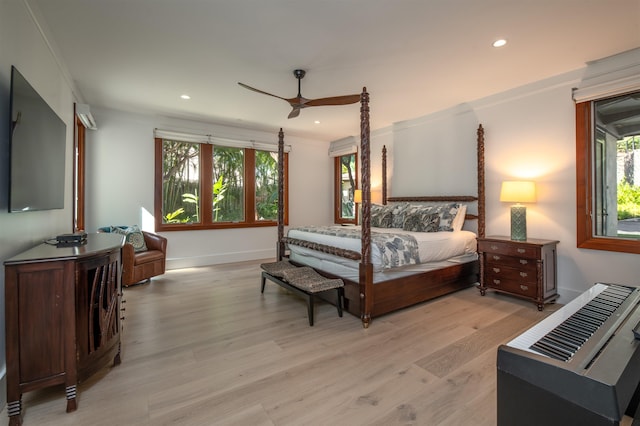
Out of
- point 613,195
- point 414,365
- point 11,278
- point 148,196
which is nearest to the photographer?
point 11,278

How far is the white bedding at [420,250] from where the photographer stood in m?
3.04

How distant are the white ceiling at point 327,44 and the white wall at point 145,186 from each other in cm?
72

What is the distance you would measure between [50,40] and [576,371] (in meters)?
4.06

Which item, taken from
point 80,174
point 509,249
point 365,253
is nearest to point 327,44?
point 365,253

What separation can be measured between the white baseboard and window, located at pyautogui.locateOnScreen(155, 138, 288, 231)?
542 millimetres

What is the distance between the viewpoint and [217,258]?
A: 552 centimetres

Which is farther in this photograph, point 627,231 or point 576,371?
point 627,231

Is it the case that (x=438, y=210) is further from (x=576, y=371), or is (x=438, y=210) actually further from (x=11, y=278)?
(x=11, y=278)

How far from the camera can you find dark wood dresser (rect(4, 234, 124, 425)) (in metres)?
1.55

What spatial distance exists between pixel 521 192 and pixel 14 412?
452 centimetres

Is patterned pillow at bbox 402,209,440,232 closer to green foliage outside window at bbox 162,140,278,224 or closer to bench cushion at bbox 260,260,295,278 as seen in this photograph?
bench cushion at bbox 260,260,295,278

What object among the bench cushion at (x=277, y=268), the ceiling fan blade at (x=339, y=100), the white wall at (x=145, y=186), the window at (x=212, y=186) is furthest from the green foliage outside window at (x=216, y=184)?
the ceiling fan blade at (x=339, y=100)

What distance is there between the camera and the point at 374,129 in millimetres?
5805

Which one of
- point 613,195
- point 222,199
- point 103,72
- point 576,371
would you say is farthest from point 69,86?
point 613,195
